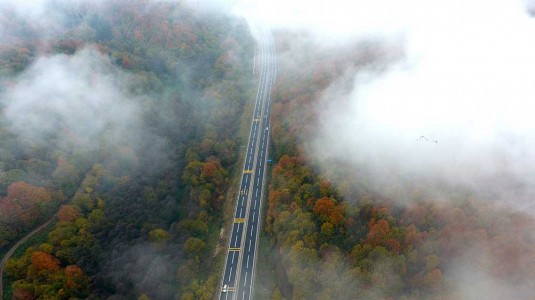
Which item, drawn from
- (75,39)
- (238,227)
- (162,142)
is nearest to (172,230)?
(238,227)

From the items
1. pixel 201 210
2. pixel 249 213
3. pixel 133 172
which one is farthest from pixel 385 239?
pixel 133 172

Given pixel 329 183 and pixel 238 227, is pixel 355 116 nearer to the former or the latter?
pixel 329 183

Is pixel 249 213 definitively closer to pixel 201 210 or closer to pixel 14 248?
pixel 201 210

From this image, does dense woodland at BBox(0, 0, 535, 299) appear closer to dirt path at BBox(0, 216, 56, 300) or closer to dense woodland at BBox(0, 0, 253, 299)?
dense woodland at BBox(0, 0, 253, 299)

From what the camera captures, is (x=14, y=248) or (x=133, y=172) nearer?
(x=14, y=248)

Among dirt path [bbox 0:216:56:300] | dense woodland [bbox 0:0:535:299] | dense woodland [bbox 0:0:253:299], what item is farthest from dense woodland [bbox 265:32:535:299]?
dirt path [bbox 0:216:56:300]

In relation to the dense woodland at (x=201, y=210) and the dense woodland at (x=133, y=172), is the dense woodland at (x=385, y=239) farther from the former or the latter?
the dense woodland at (x=133, y=172)
